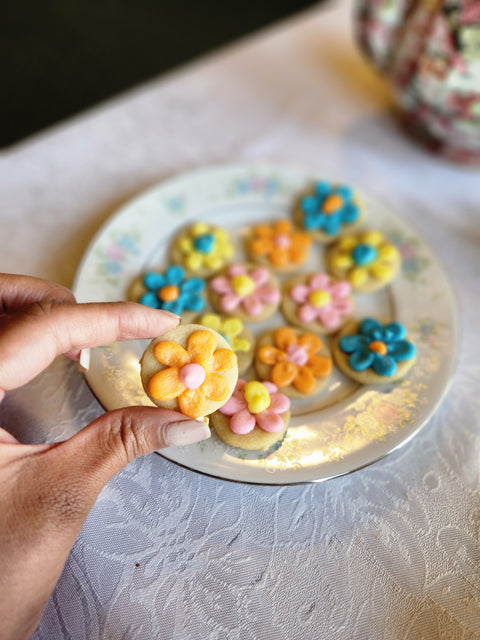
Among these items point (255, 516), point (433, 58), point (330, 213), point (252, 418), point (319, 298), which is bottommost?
point (255, 516)

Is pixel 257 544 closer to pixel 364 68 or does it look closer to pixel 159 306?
pixel 159 306

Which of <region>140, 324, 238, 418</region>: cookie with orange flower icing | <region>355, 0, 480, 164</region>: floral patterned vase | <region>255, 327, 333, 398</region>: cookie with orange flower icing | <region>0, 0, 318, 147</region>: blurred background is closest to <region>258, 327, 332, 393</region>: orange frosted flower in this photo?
<region>255, 327, 333, 398</region>: cookie with orange flower icing

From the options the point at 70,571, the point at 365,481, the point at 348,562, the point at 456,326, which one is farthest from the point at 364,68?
the point at 70,571

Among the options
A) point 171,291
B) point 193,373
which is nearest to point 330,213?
point 171,291

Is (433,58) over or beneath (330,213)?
over

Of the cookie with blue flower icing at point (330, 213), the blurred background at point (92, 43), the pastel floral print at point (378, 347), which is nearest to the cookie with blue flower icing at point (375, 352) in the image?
the pastel floral print at point (378, 347)

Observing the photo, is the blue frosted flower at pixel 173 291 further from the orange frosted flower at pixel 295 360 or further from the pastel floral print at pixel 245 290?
the orange frosted flower at pixel 295 360

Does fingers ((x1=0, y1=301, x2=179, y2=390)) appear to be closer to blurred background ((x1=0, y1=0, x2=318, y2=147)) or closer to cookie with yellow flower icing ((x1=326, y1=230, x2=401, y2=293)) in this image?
cookie with yellow flower icing ((x1=326, y1=230, x2=401, y2=293))

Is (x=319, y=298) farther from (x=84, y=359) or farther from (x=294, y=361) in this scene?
(x=84, y=359)
